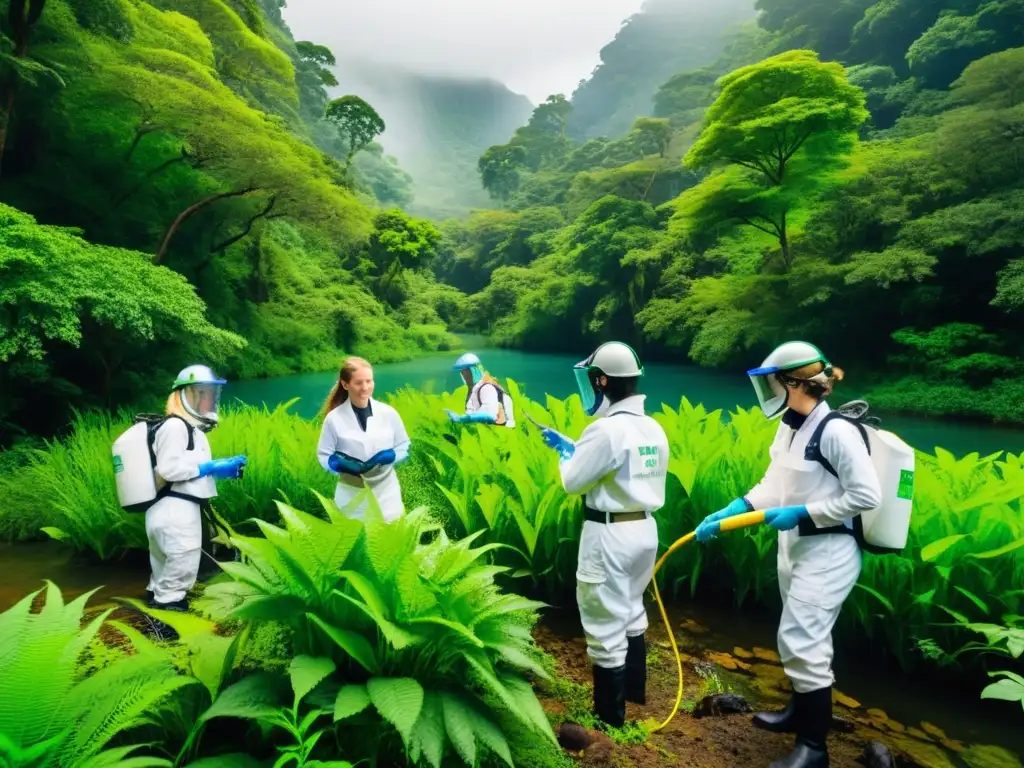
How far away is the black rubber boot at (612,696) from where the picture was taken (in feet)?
8.57

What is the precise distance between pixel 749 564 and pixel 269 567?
10.5 ft

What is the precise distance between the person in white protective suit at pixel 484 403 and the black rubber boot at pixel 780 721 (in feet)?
12.5

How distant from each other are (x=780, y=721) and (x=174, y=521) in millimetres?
3359

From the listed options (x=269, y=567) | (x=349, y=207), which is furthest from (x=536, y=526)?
(x=349, y=207)

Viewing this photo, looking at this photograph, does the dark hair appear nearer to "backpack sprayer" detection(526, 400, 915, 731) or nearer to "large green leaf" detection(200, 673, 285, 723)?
"large green leaf" detection(200, 673, 285, 723)

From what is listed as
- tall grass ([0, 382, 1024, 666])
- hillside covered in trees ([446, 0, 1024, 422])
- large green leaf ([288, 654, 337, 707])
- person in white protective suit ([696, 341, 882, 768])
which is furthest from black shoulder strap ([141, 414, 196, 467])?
hillside covered in trees ([446, 0, 1024, 422])

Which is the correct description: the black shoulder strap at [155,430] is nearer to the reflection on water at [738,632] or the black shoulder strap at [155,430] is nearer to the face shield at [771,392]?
the reflection on water at [738,632]

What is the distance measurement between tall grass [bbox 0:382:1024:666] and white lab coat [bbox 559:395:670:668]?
3.87 ft

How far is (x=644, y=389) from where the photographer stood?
71.9ft

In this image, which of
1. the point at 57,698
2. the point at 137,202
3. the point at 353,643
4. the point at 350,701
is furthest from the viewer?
the point at 137,202

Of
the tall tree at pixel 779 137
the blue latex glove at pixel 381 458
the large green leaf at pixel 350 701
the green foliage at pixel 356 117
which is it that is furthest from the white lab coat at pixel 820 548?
the green foliage at pixel 356 117

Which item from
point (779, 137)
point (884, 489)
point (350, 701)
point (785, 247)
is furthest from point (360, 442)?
point (779, 137)

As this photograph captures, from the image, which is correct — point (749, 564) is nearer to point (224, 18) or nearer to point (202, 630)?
point (202, 630)

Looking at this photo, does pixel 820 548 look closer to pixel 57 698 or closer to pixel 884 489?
pixel 884 489
